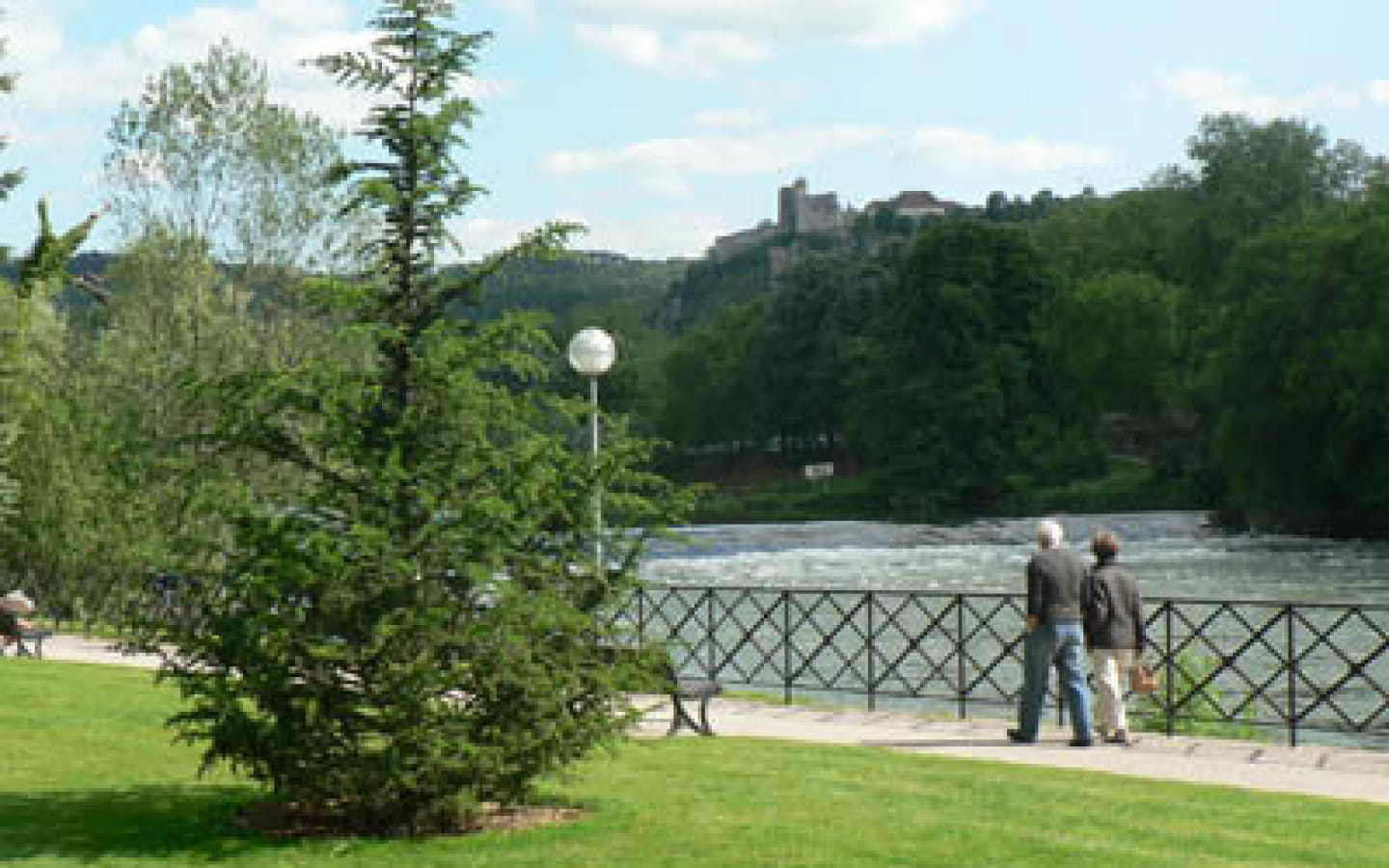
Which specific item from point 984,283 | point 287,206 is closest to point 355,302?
point 287,206

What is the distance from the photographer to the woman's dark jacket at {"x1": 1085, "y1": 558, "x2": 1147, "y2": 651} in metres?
12.6

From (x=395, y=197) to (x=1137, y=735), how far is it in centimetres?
813

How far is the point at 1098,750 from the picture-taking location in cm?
1206

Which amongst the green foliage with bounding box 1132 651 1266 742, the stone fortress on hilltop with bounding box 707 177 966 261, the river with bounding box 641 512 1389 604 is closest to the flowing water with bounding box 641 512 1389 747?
the river with bounding box 641 512 1389 604

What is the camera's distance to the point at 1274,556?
44750mm

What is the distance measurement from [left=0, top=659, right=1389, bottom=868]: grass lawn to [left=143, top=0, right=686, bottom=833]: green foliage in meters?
0.45

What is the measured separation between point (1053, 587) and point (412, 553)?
641cm

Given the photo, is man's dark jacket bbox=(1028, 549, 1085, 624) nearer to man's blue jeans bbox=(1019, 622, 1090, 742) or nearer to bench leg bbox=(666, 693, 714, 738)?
man's blue jeans bbox=(1019, 622, 1090, 742)

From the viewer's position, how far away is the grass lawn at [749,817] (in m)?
7.35

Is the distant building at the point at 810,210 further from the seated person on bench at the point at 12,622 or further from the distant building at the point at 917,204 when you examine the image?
the seated person on bench at the point at 12,622

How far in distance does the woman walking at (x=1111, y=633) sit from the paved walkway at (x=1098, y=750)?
0.30 m

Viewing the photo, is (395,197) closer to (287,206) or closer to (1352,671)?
(1352,671)

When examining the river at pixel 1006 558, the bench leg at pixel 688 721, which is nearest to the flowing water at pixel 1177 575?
the river at pixel 1006 558

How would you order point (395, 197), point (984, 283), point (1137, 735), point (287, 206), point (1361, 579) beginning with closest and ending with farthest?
point (395, 197) → point (1137, 735) → point (287, 206) → point (1361, 579) → point (984, 283)
